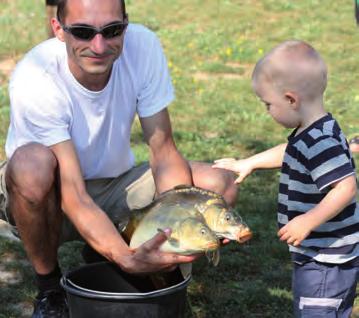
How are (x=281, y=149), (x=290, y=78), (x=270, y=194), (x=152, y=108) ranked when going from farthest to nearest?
(x=270, y=194), (x=152, y=108), (x=281, y=149), (x=290, y=78)

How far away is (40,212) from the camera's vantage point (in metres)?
3.71

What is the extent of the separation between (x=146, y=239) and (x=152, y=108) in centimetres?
88

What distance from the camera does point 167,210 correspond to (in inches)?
129

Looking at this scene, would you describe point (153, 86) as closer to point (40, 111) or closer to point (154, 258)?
point (40, 111)

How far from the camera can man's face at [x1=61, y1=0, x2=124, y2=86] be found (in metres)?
3.61

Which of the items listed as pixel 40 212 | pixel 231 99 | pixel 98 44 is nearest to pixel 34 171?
pixel 40 212

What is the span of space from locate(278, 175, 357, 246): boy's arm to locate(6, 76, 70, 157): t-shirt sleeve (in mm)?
1116

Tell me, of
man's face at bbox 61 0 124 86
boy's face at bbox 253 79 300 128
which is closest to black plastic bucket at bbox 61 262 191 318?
boy's face at bbox 253 79 300 128

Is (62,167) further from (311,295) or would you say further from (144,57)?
(311,295)

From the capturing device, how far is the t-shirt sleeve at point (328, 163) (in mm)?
3090

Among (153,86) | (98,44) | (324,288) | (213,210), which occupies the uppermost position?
(98,44)

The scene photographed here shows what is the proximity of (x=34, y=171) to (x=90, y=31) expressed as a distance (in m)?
0.62

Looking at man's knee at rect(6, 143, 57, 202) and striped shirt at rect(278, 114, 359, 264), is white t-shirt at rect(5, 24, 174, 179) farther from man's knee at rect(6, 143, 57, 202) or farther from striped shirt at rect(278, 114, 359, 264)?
striped shirt at rect(278, 114, 359, 264)

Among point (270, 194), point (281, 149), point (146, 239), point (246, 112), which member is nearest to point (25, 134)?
point (146, 239)
